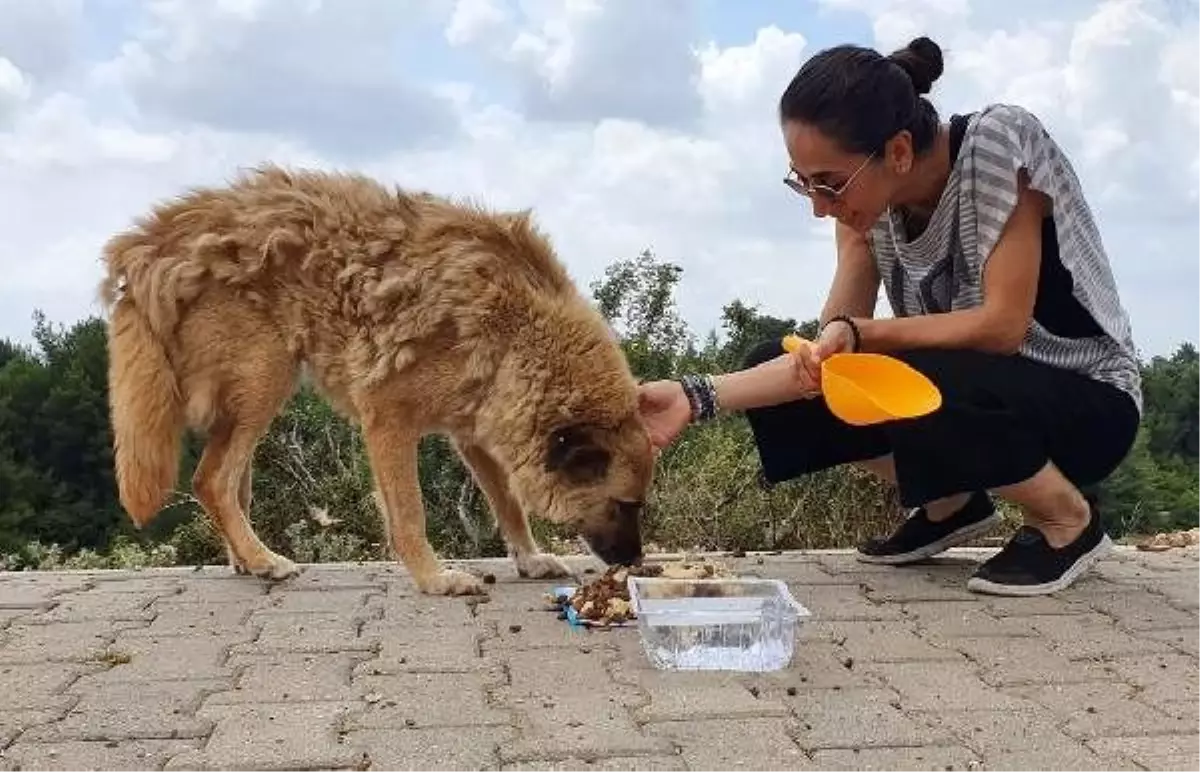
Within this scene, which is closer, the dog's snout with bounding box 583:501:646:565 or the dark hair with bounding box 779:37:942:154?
the dark hair with bounding box 779:37:942:154

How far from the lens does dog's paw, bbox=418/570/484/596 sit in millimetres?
4500

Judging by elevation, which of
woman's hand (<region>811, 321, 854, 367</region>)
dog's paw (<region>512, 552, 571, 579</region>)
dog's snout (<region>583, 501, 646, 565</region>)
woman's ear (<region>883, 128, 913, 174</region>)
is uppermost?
woman's ear (<region>883, 128, 913, 174</region>)

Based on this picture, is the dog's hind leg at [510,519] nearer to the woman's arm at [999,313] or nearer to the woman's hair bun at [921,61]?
the woman's arm at [999,313]

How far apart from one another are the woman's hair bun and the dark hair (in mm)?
74

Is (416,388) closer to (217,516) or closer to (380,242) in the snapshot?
(380,242)

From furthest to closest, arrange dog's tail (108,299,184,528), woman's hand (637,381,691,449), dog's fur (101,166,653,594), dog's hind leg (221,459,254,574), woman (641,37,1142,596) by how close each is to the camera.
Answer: dog's hind leg (221,459,254,574)
dog's tail (108,299,184,528)
dog's fur (101,166,653,594)
woman's hand (637,381,691,449)
woman (641,37,1142,596)

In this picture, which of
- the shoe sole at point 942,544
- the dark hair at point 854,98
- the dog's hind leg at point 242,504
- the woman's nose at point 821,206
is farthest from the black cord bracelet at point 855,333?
the dog's hind leg at point 242,504

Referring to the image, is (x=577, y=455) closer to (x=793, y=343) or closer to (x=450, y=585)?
(x=450, y=585)

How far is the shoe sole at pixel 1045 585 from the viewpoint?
14.3ft

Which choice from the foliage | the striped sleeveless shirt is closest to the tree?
the foliage

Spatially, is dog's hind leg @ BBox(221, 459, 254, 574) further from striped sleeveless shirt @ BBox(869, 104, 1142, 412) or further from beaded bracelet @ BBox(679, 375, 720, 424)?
striped sleeveless shirt @ BBox(869, 104, 1142, 412)

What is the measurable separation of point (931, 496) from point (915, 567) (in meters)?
0.82

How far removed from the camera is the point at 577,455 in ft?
14.9

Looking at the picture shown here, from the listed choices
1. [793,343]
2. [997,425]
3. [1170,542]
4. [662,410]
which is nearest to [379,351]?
[662,410]
